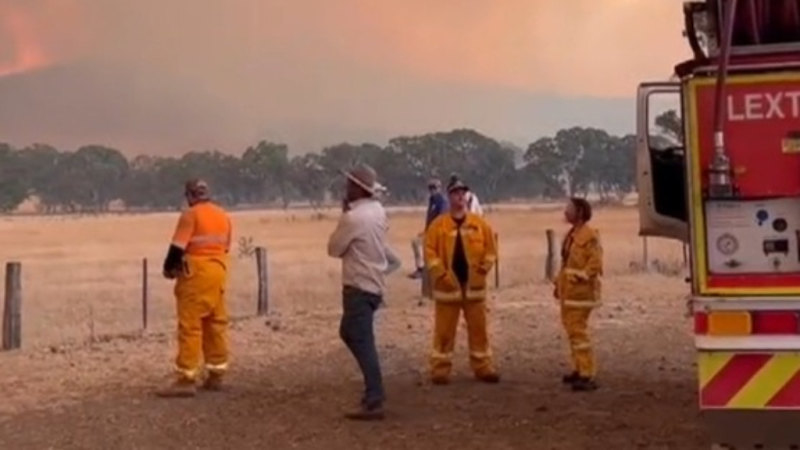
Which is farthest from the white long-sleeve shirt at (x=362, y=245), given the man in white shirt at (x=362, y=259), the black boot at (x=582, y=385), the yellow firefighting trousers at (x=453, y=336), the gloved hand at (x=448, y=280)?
the black boot at (x=582, y=385)

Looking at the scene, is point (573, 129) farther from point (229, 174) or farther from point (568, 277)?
point (568, 277)

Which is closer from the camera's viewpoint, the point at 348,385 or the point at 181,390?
the point at 181,390

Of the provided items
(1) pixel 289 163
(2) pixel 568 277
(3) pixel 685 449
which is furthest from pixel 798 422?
(1) pixel 289 163

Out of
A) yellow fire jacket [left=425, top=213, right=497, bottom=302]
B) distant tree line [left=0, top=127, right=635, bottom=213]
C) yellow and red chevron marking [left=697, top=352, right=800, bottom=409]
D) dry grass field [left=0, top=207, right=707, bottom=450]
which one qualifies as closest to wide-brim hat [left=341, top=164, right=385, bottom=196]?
yellow fire jacket [left=425, top=213, right=497, bottom=302]

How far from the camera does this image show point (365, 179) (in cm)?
807

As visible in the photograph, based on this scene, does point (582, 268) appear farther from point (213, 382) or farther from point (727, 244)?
point (727, 244)

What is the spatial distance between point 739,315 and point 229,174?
3959 inches

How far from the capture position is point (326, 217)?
7094cm

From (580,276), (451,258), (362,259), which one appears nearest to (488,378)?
(451,258)

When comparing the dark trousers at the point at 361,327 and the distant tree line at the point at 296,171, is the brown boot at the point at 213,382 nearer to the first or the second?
the dark trousers at the point at 361,327

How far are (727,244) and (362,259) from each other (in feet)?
10.7

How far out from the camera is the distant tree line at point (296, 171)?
8731 cm

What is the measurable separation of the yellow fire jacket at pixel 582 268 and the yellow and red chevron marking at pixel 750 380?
11.8 ft

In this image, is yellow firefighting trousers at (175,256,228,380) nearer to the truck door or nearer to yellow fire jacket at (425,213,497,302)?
yellow fire jacket at (425,213,497,302)
